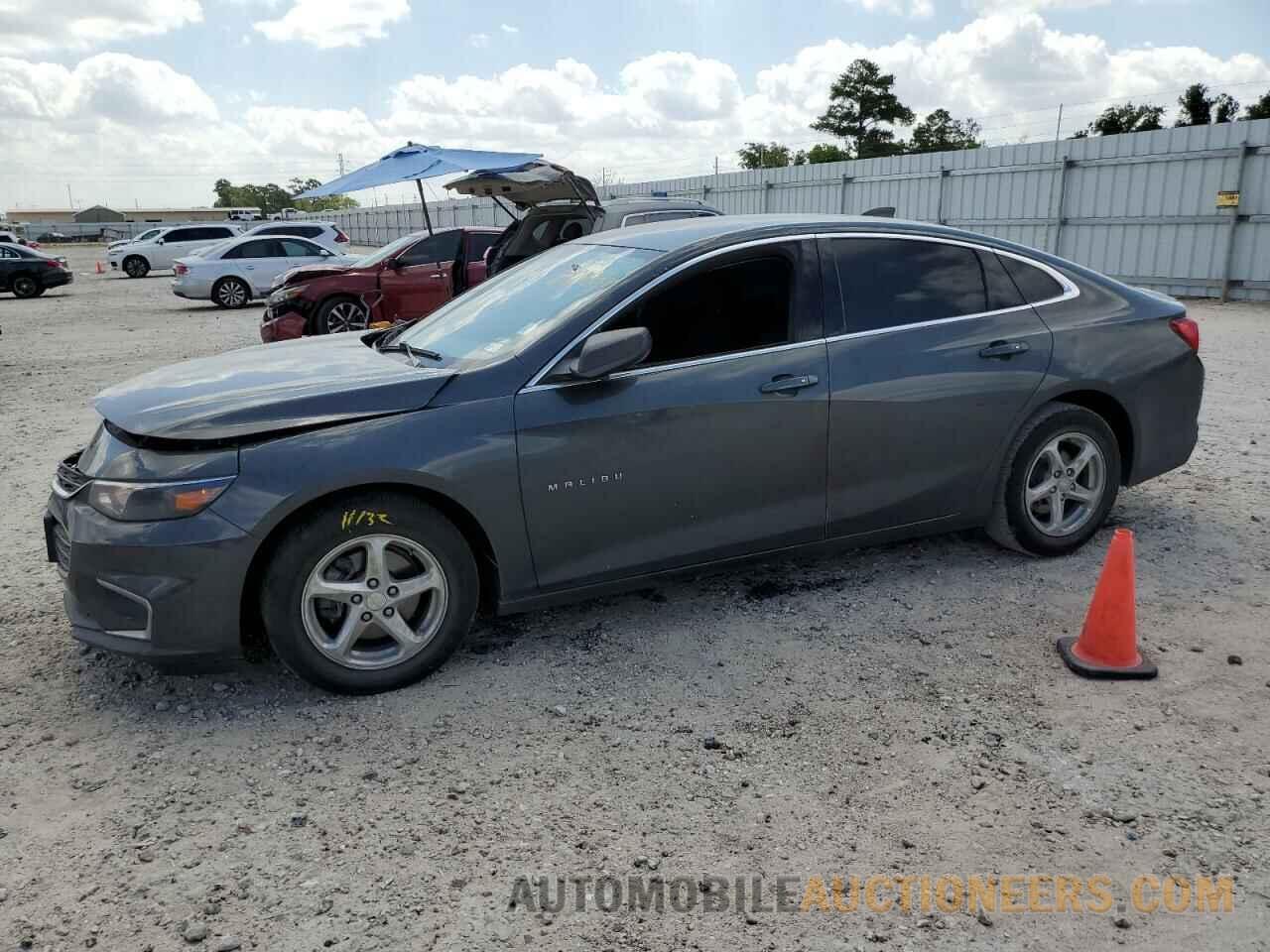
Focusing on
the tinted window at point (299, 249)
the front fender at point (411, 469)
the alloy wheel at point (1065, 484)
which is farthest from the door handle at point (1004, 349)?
the tinted window at point (299, 249)

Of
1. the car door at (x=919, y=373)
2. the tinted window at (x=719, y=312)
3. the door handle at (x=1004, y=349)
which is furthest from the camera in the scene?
the door handle at (x=1004, y=349)

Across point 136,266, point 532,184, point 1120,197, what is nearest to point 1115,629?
point 532,184

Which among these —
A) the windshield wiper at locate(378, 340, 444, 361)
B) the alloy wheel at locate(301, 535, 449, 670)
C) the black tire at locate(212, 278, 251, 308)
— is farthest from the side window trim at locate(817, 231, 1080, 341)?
the black tire at locate(212, 278, 251, 308)

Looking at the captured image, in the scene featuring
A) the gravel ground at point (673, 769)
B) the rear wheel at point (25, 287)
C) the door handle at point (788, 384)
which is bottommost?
the rear wheel at point (25, 287)

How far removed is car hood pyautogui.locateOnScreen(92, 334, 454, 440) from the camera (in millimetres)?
3510

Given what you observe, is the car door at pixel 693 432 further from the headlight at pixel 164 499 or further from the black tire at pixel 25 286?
the black tire at pixel 25 286

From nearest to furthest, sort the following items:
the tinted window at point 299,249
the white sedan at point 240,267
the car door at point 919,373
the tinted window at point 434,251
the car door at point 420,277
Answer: the car door at point 919,373
the car door at point 420,277
the tinted window at point 434,251
the white sedan at point 240,267
the tinted window at point 299,249

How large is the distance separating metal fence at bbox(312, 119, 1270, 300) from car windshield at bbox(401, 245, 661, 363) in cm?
1559

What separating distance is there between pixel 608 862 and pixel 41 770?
6.24ft

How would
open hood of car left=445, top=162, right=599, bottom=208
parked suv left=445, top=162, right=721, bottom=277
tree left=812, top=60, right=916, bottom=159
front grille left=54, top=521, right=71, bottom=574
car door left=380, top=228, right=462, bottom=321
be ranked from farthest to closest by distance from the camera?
tree left=812, top=60, right=916, bottom=159 < car door left=380, top=228, right=462, bottom=321 < open hood of car left=445, top=162, right=599, bottom=208 < parked suv left=445, top=162, right=721, bottom=277 < front grille left=54, top=521, right=71, bottom=574

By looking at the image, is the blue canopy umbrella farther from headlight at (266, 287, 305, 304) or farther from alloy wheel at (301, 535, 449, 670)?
alloy wheel at (301, 535, 449, 670)

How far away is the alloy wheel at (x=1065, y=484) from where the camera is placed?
4.84 meters

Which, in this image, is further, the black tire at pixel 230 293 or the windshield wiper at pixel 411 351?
the black tire at pixel 230 293

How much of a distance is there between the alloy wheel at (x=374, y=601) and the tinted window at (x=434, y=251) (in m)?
10.4
